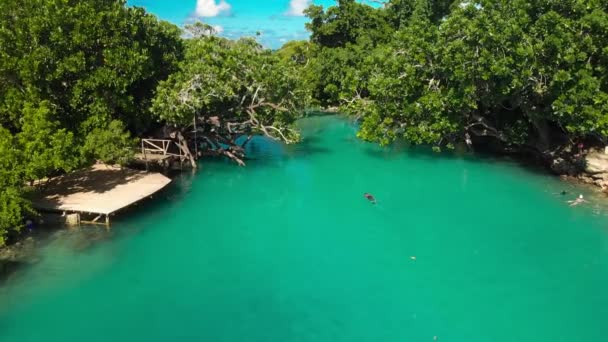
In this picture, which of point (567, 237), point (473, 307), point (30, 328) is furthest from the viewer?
point (567, 237)

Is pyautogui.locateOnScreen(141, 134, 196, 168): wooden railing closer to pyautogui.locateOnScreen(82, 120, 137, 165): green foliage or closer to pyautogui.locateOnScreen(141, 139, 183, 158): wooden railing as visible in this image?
pyautogui.locateOnScreen(141, 139, 183, 158): wooden railing

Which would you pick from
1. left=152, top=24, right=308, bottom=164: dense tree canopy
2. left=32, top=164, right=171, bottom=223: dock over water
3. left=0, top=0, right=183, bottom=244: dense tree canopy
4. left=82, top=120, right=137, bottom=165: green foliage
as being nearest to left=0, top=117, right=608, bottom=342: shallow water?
left=32, top=164, right=171, bottom=223: dock over water

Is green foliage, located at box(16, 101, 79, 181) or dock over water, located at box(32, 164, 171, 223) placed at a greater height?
green foliage, located at box(16, 101, 79, 181)

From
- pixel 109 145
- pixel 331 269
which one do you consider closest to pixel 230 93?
pixel 109 145

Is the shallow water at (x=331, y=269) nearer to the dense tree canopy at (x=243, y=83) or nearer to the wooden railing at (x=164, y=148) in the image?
the wooden railing at (x=164, y=148)

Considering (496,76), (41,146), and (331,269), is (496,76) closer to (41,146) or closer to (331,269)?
(331,269)

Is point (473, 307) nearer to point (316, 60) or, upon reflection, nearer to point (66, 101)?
point (66, 101)

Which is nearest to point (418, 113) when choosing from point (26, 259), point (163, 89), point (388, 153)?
point (388, 153)

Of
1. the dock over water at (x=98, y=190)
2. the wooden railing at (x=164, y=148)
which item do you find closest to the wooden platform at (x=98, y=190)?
the dock over water at (x=98, y=190)
